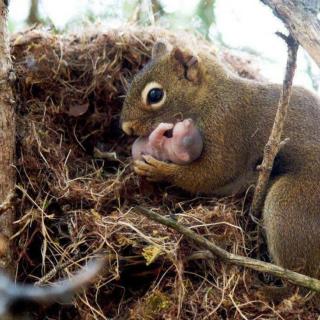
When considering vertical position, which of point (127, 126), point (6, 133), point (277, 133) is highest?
point (277, 133)

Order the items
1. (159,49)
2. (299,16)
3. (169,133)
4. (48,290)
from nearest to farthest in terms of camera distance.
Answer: (299,16), (48,290), (169,133), (159,49)

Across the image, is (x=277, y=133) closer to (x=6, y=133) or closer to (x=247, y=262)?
(x=247, y=262)

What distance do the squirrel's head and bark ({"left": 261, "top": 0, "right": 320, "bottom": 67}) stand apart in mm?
1559

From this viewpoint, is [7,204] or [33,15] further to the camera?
[33,15]

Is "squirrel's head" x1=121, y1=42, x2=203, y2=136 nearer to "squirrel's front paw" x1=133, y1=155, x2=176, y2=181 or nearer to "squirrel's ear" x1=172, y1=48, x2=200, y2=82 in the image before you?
"squirrel's ear" x1=172, y1=48, x2=200, y2=82

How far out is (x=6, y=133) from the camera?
3297mm

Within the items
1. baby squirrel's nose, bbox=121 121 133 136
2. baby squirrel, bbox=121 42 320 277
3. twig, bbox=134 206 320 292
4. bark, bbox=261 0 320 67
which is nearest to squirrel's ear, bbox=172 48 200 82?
baby squirrel, bbox=121 42 320 277

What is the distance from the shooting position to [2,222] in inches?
125

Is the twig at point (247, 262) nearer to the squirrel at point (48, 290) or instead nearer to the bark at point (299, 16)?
the squirrel at point (48, 290)

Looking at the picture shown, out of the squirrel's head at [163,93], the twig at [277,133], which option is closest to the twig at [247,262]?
Answer: the twig at [277,133]

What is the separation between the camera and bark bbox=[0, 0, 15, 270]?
3191mm

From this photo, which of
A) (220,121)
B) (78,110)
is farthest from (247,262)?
(78,110)

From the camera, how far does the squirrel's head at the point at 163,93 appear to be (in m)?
3.95

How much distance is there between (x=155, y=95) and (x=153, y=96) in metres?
0.01
